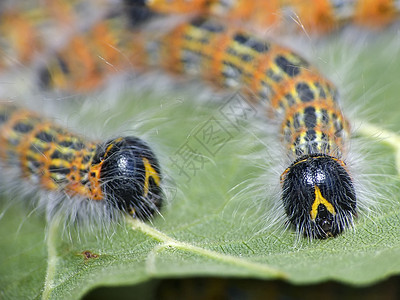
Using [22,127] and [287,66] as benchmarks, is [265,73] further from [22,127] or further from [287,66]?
[22,127]

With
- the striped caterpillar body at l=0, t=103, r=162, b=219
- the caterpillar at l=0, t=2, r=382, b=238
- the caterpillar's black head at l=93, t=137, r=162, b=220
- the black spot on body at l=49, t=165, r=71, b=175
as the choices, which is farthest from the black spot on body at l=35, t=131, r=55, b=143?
the caterpillar at l=0, t=2, r=382, b=238

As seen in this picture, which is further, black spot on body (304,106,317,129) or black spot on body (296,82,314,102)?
black spot on body (296,82,314,102)

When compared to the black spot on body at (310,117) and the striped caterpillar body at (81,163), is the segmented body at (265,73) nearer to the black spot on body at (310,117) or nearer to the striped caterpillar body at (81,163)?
the black spot on body at (310,117)

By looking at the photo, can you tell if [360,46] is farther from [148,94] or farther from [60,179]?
[60,179]

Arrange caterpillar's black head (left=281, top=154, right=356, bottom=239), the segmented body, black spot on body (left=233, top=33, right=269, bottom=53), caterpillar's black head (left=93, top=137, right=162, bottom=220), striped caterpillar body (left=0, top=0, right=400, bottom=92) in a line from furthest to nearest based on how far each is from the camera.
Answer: striped caterpillar body (left=0, top=0, right=400, bottom=92) → black spot on body (left=233, top=33, right=269, bottom=53) → the segmented body → caterpillar's black head (left=93, top=137, right=162, bottom=220) → caterpillar's black head (left=281, top=154, right=356, bottom=239)

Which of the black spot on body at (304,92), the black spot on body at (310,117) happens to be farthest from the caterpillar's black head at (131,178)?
the black spot on body at (304,92)

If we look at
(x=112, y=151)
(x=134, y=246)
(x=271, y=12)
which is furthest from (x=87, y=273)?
(x=271, y=12)

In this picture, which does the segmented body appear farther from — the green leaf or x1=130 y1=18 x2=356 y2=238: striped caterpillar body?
the green leaf
